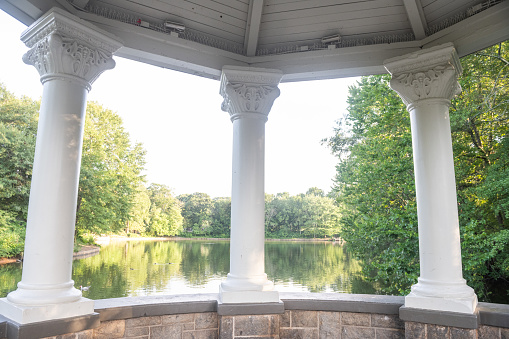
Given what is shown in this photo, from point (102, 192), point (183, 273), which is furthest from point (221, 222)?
point (102, 192)

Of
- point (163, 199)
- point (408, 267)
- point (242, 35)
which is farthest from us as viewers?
point (163, 199)

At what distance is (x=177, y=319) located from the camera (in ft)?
11.3

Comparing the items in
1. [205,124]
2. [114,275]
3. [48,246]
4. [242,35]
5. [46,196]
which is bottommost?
[114,275]

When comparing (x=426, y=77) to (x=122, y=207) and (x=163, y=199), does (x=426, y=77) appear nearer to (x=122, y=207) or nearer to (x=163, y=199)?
(x=122, y=207)

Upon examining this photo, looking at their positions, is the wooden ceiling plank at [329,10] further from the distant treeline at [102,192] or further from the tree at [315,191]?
the tree at [315,191]

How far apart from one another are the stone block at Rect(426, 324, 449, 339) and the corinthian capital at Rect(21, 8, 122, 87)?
3804mm

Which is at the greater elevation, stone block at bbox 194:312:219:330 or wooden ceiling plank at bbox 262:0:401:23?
wooden ceiling plank at bbox 262:0:401:23

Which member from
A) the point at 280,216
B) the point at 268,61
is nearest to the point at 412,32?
the point at 268,61

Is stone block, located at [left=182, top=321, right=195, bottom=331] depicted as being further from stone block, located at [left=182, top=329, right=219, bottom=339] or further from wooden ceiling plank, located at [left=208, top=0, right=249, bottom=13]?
wooden ceiling plank, located at [left=208, top=0, right=249, bottom=13]

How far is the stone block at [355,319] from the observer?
3525 mm

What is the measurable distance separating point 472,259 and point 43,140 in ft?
25.1

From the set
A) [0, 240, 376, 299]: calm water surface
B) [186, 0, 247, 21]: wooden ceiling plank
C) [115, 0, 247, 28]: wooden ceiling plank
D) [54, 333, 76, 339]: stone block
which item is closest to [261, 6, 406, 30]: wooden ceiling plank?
[186, 0, 247, 21]: wooden ceiling plank

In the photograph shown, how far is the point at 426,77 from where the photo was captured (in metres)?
3.62

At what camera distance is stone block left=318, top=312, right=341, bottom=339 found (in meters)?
3.60
